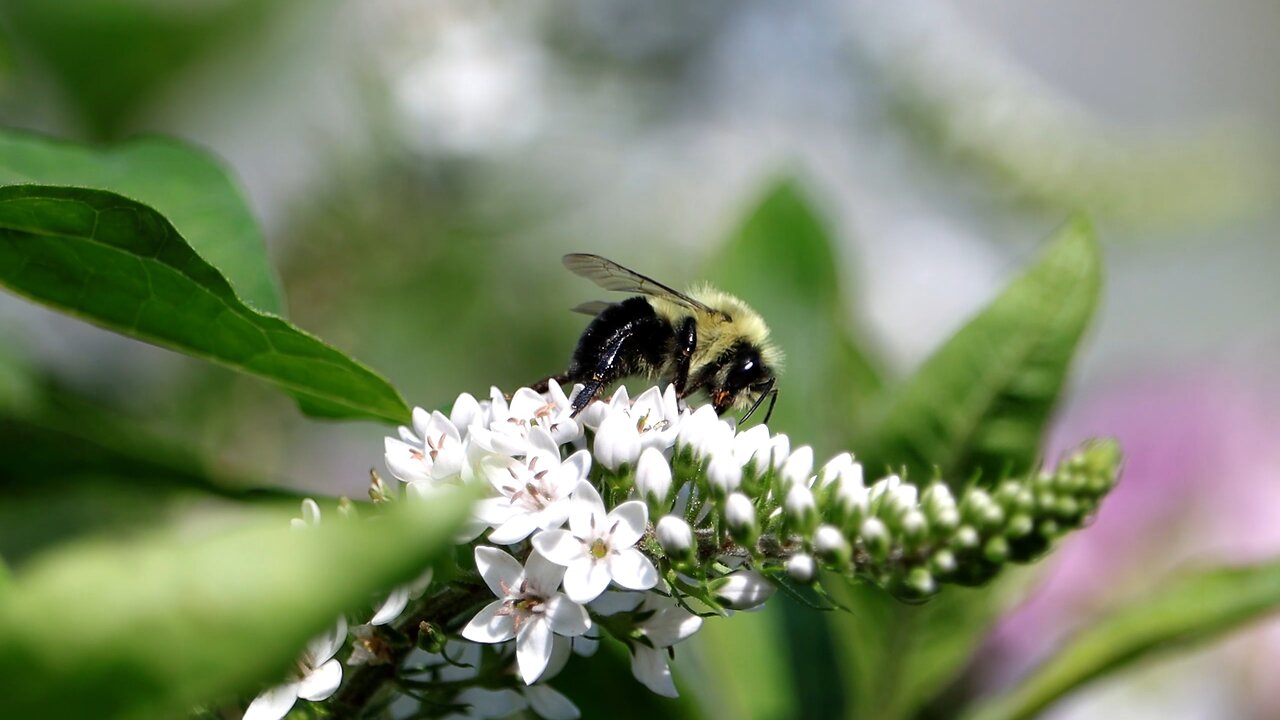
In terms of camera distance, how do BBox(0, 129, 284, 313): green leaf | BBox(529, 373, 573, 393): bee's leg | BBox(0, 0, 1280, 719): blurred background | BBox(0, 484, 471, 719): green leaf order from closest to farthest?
BBox(0, 484, 471, 719): green leaf < BBox(0, 129, 284, 313): green leaf < BBox(529, 373, 573, 393): bee's leg < BBox(0, 0, 1280, 719): blurred background

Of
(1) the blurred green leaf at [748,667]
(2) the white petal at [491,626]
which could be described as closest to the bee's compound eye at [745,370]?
(1) the blurred green leaf at [748,667]

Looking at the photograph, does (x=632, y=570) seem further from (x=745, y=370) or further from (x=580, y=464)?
(x=745, y=370)

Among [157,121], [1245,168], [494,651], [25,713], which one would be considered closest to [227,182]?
[494,651]

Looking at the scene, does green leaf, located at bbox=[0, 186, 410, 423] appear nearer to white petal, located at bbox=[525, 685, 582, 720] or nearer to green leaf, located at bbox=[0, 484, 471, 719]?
white petal, located at bbox=[525, 685, 582, 720]

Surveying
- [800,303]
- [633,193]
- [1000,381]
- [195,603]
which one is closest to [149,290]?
[195,603]

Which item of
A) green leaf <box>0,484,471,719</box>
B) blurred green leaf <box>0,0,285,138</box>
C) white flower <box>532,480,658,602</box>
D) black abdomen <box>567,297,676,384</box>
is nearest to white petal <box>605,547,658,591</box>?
white flower <box>532,480,658,602</box>

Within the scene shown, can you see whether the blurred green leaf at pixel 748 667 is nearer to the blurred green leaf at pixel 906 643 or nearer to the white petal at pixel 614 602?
the blurred green leaf at pixel 906 643

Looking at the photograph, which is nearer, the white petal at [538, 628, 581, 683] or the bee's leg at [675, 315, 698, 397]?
the white petal at [538, 628, 581, 683]
